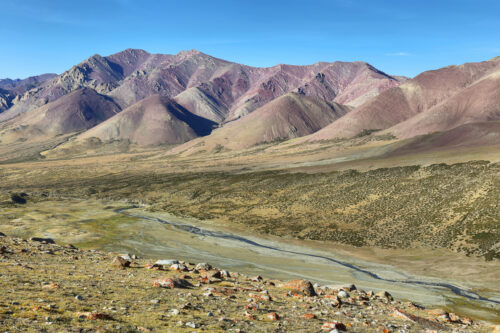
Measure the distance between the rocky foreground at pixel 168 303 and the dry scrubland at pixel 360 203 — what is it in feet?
155

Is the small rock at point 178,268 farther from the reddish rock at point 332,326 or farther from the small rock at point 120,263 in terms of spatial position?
the reddish rock at point 332,326

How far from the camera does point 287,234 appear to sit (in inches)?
3406

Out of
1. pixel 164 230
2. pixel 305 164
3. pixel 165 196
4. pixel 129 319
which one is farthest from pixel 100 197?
pixel 129 319

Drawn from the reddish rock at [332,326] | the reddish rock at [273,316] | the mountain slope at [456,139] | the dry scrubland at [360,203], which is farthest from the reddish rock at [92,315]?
the mountain slope at [456,139]

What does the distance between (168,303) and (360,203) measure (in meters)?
83.9

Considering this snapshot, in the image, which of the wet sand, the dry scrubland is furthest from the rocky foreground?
the dry scrubland

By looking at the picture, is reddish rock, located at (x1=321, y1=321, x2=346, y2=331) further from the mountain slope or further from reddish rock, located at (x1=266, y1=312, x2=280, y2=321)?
the mountain slope

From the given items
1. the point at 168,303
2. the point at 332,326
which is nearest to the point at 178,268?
the point at 168,303

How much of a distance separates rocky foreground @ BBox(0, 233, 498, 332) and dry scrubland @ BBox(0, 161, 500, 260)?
47.4m

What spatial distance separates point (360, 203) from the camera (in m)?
97.8

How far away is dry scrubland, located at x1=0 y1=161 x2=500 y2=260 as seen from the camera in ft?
244

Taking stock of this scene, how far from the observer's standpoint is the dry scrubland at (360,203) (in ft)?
244

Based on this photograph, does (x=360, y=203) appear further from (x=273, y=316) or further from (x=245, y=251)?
(x=273, y=316)

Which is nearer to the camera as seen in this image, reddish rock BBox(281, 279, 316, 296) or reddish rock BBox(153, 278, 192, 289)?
reddish rock BBox(153, 278, 192, 289)
